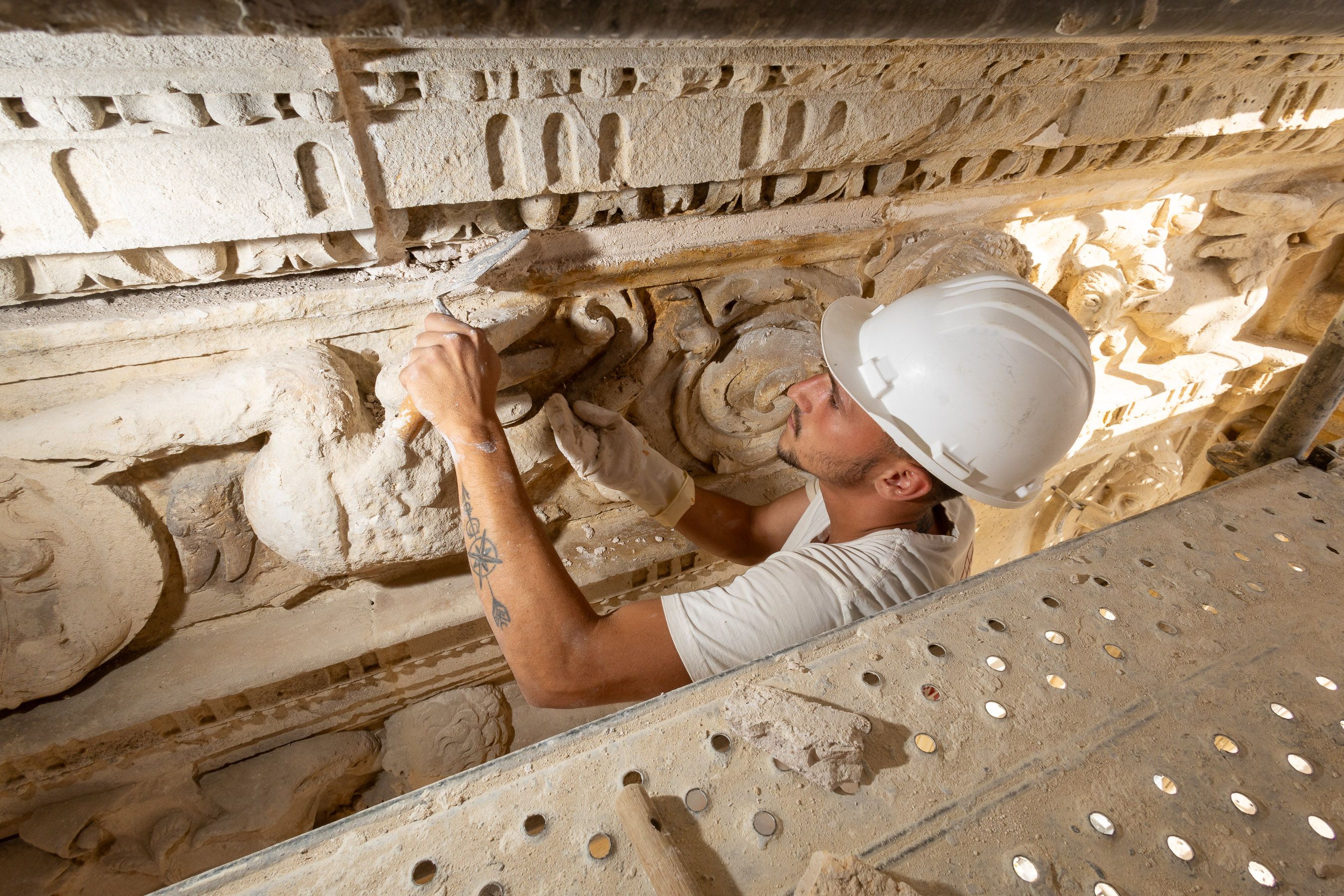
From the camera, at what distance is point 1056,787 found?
3.02 ft

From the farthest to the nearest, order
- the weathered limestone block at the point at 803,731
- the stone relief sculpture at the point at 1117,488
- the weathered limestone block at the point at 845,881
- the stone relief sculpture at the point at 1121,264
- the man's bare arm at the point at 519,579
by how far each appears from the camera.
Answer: the stone relief sculpture at the point at 1117,488
the stone relief sculpture at the point at 1121,264
the man's bare arm at the point at 519,579
the weathered limestone block at the point at 803,731
the weathered limestone block at the point at 845,881

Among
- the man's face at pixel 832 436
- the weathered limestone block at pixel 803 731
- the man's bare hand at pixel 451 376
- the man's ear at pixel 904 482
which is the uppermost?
the man's bare hand at pixel 451 376

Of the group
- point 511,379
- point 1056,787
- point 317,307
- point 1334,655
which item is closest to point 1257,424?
point 1334,655

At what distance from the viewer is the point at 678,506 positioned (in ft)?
6.63

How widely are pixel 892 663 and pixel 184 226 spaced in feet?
5.23

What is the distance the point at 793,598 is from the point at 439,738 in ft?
4.49

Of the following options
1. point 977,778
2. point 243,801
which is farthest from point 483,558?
point 243,801

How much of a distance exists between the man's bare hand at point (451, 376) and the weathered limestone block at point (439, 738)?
119 cm

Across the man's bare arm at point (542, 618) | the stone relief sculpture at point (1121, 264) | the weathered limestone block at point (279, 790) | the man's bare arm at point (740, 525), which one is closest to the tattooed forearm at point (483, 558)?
the man's bare arm at point (542, 618)

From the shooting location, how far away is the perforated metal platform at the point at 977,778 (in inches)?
32.1

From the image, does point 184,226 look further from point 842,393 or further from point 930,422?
point 930,422

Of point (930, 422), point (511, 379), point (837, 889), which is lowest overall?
point (837, 889)

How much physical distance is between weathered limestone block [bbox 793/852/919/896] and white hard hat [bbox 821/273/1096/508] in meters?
1.01

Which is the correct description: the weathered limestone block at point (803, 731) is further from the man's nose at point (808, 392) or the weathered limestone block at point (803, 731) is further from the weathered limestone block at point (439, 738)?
the weathered limestone block at point (439, 738)
